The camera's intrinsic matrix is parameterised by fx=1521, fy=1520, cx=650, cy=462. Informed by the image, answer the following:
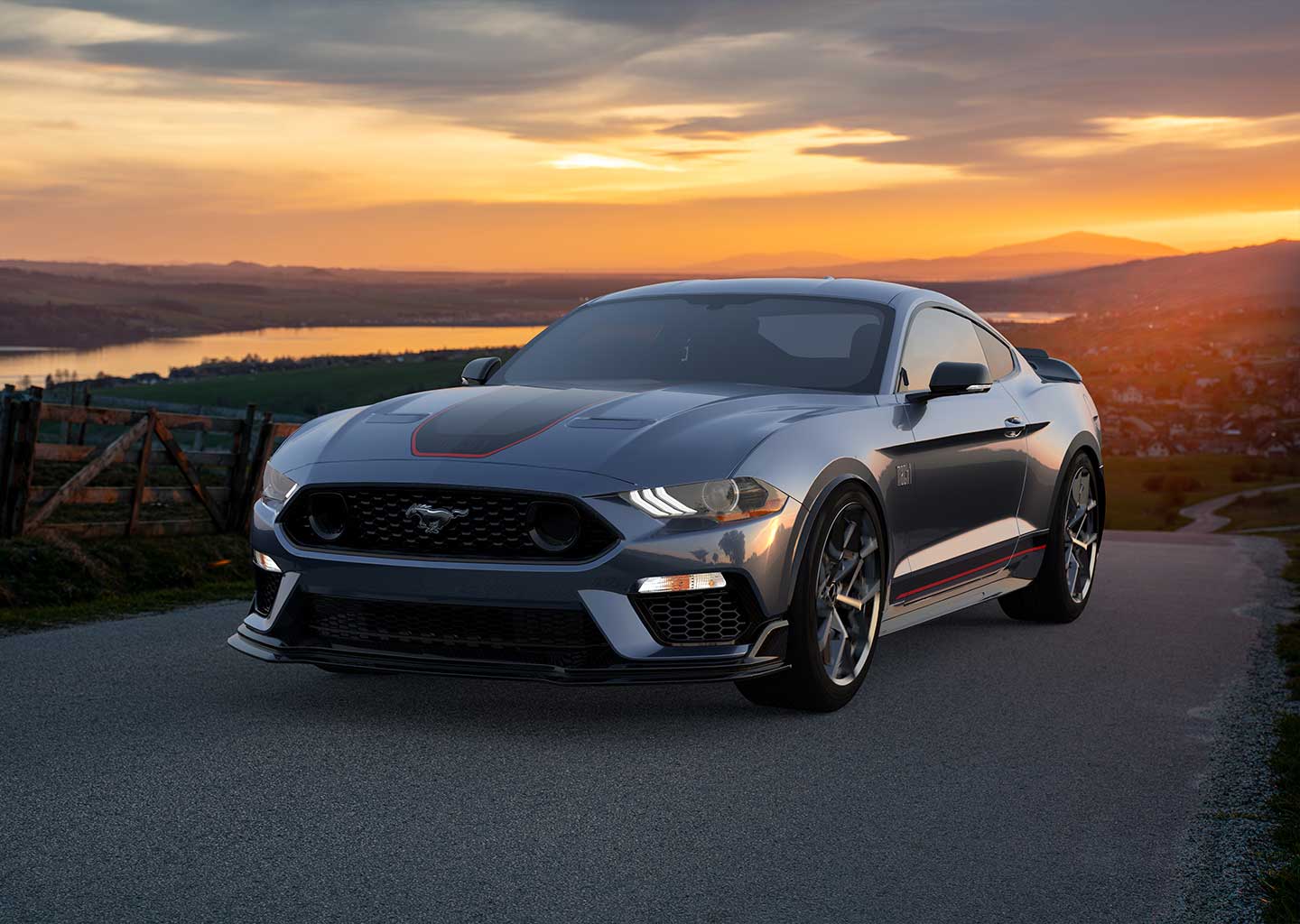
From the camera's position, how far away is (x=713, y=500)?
17.8ft

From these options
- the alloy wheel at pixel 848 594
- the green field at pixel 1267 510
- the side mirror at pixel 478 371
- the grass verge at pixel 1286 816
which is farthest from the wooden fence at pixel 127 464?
the green field at pixel 1267 510

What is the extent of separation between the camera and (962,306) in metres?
8.23

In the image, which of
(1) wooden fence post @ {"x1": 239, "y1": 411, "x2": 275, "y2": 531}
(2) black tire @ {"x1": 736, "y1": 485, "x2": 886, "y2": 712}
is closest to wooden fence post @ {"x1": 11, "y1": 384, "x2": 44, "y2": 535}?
(1) wooden fence post @ {"x1": 239, "y1": 411, "x2": 275, "y2": 531}

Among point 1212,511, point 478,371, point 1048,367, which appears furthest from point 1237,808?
point 1212,511

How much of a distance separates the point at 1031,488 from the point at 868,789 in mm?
3522

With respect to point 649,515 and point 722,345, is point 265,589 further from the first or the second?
point 722,345

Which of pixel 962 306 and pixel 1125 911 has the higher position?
pixel 962 306

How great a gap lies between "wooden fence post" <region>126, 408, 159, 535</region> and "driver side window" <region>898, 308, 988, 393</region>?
6.95 metres

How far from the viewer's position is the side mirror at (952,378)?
6750 millimetres

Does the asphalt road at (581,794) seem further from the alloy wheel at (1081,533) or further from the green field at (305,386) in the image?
the green field at (305,386)

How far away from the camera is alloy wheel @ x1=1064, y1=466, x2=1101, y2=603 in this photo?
28.6 ft

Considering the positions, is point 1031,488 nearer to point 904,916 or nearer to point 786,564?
point 786,564

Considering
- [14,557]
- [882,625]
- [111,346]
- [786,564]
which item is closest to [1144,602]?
[882,625]

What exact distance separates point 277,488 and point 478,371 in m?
1.67
